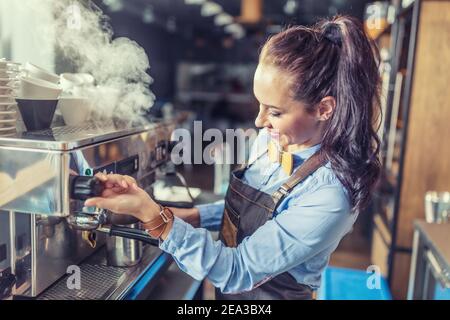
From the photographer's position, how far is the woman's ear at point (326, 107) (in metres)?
0.84

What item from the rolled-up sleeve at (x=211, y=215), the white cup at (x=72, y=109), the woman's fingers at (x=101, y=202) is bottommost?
the rolled-up sleeve at (x=211, y=215)

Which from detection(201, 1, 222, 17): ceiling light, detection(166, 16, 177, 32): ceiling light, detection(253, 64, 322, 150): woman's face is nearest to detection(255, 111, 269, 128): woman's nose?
detection(253, 64, 322, 150): woman's face

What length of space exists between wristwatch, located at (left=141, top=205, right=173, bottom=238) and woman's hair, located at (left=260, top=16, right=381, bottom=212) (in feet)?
1.12

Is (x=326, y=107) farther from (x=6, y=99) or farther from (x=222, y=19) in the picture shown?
(x=222, y=19)

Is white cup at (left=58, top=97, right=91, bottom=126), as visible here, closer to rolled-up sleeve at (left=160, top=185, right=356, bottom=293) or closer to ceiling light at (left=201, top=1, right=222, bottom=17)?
rolled-up sleeve at (left=160, top=185, right=356, bottom=293)

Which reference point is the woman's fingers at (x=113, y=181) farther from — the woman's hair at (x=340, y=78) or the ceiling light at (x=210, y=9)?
the ceiling light at (x=210, y=9)

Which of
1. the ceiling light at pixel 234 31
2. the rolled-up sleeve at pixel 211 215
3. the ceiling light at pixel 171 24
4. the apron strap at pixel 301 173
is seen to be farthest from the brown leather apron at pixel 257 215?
the ceiling light at pixel 234 31

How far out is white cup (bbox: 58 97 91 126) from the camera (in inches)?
40.0

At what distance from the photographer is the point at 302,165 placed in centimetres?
92

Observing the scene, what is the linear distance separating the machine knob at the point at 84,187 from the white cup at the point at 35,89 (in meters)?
0.23

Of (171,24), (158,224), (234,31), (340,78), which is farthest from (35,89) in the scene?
(234,31)

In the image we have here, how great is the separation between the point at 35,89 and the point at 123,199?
0.32m
